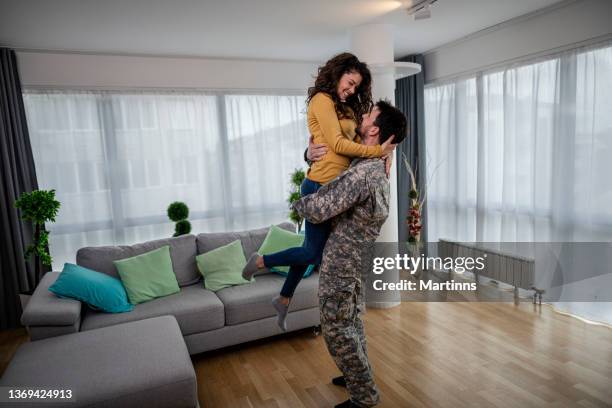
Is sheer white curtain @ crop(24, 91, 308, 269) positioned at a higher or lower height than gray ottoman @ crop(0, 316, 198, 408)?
higher

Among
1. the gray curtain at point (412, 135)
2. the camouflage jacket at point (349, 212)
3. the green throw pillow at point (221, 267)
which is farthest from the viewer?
the gray curtain at point (412, 135)

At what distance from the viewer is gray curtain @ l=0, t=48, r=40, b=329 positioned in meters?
3.84

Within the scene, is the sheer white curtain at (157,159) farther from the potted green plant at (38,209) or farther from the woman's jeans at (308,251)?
the woman's jeans at (308,251)

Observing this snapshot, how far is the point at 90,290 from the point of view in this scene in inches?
118

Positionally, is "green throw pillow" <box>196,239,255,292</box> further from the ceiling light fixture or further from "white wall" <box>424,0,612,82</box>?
"white wall" <box>424,0,612,82</box>

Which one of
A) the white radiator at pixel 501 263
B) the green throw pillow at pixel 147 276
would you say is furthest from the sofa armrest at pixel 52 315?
the white radiator at pixel 501 263

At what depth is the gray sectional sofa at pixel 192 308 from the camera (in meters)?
2.76

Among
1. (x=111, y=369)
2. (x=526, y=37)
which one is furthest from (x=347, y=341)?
(x=526, y=37)

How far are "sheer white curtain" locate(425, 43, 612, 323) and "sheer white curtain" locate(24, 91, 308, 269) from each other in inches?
73.3

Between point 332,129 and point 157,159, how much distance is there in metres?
3.19

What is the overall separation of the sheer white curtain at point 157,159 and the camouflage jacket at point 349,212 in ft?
9.88

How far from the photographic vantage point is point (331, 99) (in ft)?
6.75

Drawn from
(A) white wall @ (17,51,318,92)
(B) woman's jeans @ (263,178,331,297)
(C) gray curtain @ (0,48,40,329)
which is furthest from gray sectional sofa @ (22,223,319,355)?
(A) white wall @ (17,51,318,92)

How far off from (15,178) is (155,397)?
9.73 feet
